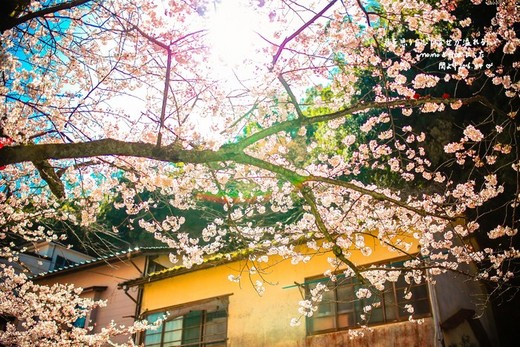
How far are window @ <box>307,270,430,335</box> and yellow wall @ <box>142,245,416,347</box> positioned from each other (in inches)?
19.5

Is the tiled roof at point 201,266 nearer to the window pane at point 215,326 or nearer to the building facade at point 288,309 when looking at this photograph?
the building facade at point 288,309

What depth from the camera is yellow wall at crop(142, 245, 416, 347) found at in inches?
415

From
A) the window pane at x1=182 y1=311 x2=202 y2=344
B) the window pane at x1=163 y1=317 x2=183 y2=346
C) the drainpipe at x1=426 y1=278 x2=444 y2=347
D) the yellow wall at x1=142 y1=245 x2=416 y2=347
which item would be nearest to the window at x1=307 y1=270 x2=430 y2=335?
the drainpipe at x1=426 y1=278 x2=444 y2=347

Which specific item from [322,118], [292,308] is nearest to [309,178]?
[322,118]

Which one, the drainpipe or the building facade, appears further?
the building facade

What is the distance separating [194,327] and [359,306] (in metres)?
5.67

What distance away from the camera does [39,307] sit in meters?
15.1

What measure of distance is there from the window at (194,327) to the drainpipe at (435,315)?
613 cm

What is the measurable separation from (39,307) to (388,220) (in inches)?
543

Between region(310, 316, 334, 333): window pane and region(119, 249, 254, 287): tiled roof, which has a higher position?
region(119, 249, 254, 287): tiled roof

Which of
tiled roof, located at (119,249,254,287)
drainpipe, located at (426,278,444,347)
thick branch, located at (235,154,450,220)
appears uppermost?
tiled roof, located at (119,249,254,287)

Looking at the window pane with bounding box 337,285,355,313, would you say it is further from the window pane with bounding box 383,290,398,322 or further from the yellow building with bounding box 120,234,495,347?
the window pane with bounding box 383,290,398,322

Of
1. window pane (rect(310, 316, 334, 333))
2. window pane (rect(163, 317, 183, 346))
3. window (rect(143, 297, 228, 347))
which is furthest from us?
window pane (rect(163, 317, 183, 346))

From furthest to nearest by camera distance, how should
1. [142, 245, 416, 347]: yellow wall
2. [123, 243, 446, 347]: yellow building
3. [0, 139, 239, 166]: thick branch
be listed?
[142, 245, 416, 347]: yellow wall
[123, 243, 446, 347]: yellow building
[0, 139, 239, 166]: thick branch
